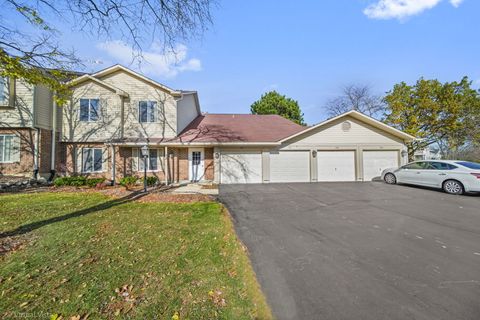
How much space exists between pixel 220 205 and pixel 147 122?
9309 millimetres

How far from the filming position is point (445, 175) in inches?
368

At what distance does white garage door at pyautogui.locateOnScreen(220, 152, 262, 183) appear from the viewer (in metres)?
13.4

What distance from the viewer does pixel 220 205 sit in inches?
292

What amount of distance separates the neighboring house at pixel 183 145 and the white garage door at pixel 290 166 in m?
0.07

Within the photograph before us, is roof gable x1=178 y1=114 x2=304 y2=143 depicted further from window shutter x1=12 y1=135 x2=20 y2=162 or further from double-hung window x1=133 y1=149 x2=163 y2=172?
window shutter x1=12 y1=135 x2=20 y2=162

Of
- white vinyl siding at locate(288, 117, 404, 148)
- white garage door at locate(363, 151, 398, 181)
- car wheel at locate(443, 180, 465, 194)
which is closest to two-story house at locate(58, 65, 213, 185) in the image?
white vinyl siding at locate(288, 117, 404, 148)

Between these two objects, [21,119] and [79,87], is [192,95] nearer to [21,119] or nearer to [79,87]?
[79,87]

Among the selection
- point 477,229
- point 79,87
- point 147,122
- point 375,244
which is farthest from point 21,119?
point 477,229

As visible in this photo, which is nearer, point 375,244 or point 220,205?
point 375,244

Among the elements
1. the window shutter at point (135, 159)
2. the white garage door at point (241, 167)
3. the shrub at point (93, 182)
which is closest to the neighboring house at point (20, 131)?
the shrub at point (93, 182)

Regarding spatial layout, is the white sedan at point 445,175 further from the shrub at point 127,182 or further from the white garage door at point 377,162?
the shrub at point 127,182

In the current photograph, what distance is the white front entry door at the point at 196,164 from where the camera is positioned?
13.8 meters

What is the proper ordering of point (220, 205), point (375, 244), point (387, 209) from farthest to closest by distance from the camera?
point (220, 205), point (387, 209), point (375, 244)

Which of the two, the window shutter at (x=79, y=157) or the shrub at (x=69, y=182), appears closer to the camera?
the shrub at (x=69, y=182)
